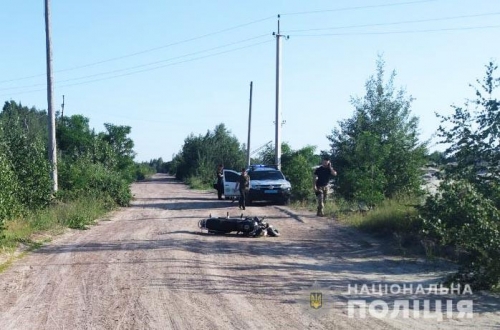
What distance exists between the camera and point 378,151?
Result: 1942cm

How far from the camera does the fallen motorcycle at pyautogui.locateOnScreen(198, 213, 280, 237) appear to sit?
14.3m

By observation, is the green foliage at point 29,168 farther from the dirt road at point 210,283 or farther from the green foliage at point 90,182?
the dirt road at point 210,283

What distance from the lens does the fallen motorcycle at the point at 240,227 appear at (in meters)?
14.3

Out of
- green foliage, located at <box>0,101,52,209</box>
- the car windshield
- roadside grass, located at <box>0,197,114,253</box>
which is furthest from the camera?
the car windshield

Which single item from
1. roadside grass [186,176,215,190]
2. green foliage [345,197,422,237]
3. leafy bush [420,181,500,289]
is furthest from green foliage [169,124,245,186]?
leafy bush [420,181,500,289]

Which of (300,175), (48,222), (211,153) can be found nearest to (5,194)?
(48,222)

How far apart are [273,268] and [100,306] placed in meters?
3.39

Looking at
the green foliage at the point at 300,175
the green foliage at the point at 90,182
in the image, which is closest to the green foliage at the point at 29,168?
the green foliage at the point at 90,182

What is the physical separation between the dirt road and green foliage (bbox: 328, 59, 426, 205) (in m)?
4.67

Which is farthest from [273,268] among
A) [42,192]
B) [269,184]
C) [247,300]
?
[269,184]

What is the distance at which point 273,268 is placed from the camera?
10102 millimetres

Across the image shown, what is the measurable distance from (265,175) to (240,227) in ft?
41.5

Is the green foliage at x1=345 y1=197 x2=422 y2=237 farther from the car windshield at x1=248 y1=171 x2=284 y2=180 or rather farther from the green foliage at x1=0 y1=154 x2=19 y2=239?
the car windshield at x1=248 y1=171 x2=284 y2=180

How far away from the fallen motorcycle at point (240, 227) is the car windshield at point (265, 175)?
38.9 feet
